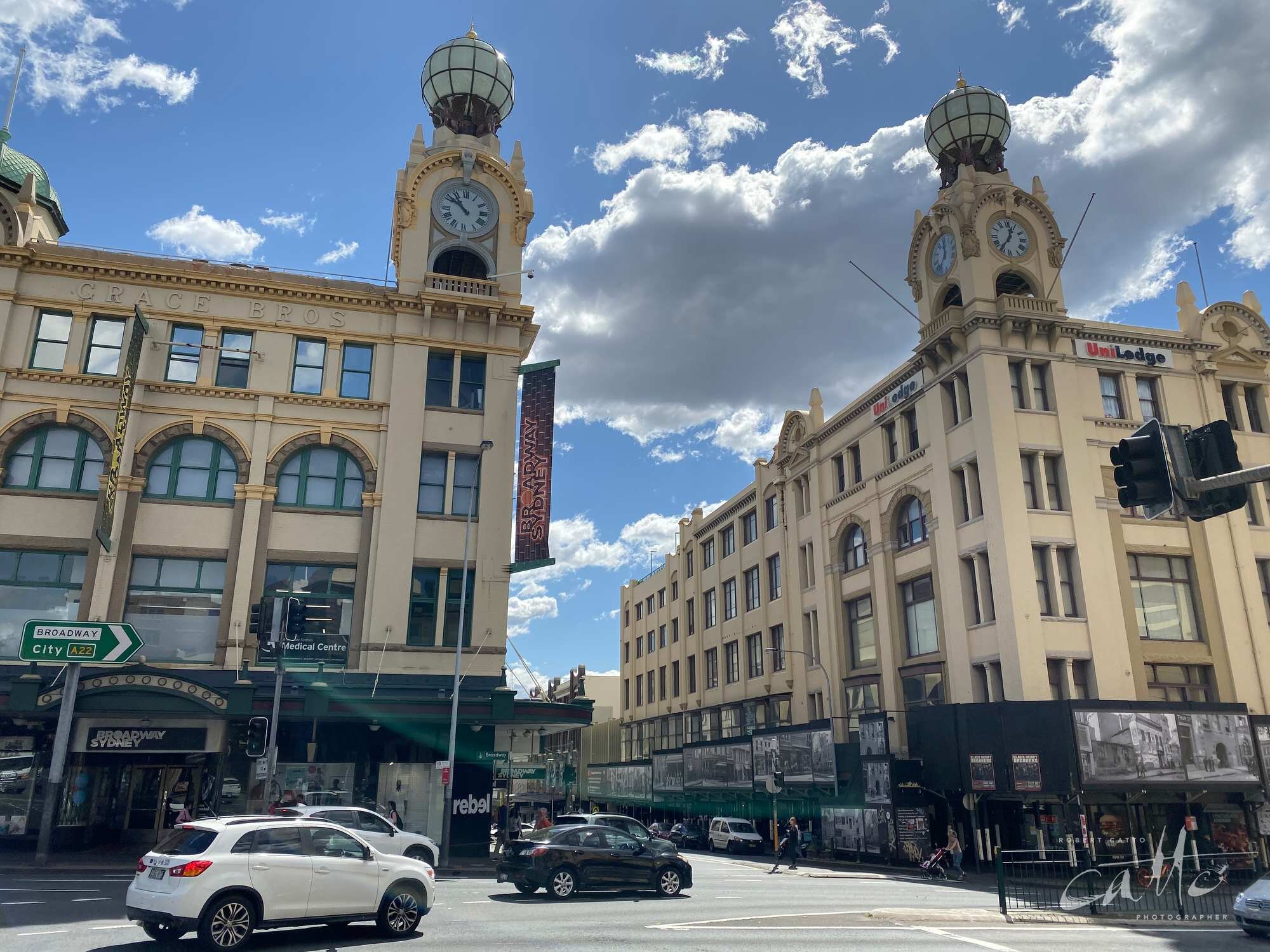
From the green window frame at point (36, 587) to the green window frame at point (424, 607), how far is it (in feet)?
32.8

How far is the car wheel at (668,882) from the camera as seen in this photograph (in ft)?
66.8

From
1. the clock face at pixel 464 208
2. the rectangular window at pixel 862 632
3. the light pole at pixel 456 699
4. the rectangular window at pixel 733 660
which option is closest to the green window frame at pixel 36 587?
the light pole at pixel 456 699

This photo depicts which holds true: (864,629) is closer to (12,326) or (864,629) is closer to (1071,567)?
(1071,567)

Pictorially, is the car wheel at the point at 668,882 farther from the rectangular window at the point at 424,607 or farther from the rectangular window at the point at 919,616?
the rectangular window at the point at 919,616

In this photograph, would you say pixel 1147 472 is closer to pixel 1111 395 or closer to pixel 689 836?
pixel 1111 395

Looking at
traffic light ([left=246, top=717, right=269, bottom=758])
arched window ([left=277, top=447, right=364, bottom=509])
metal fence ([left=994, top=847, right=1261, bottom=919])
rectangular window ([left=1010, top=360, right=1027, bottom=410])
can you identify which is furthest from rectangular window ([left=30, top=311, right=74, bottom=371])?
rectangular window ([left=1010, top=360, right=1027, bottom=410])

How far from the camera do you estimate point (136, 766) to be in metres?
29.1

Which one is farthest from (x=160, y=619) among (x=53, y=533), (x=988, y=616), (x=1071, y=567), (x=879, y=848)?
(x=1071, y=567)

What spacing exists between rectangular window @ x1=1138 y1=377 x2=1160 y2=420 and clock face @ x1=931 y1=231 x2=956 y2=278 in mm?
9525

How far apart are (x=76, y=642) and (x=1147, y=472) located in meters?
25.6

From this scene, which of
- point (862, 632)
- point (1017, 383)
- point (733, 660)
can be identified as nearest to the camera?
point (1017, 383)

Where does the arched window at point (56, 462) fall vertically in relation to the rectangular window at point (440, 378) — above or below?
below

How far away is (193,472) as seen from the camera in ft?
102

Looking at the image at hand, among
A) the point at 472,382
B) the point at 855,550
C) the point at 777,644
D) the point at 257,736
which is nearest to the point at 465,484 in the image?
the point at 472,382
